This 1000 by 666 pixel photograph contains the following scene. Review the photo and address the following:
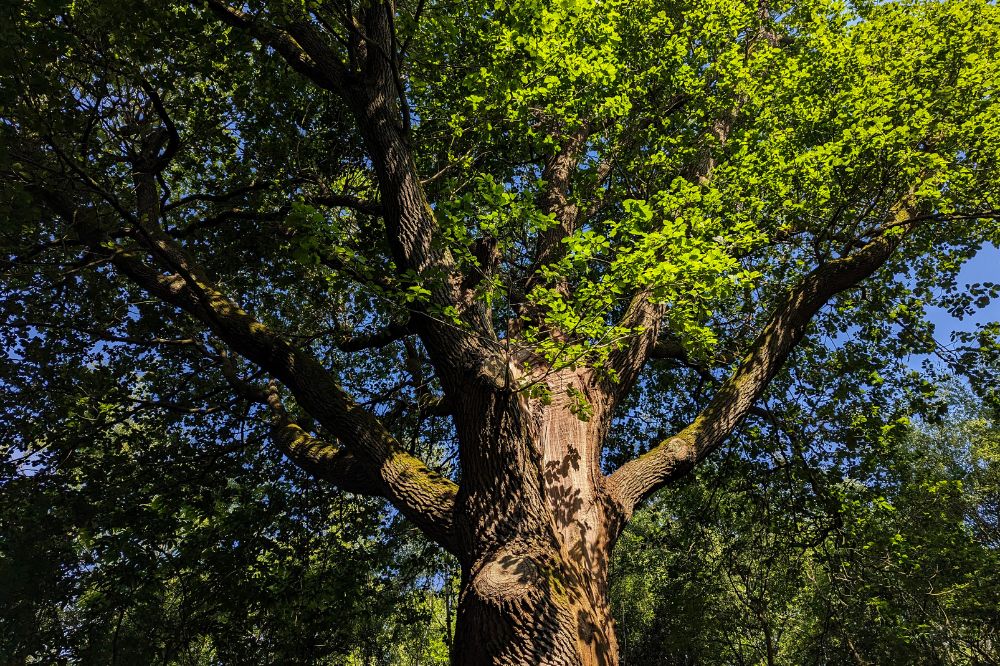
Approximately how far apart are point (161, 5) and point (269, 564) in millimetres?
6550

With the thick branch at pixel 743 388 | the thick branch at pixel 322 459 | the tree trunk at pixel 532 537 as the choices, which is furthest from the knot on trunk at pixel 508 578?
the thick branch at pixel 322 459

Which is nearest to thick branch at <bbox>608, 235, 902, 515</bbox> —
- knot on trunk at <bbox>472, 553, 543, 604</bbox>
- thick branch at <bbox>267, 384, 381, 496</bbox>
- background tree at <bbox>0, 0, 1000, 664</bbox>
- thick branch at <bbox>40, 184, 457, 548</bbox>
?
background tree at <bbox>0, 0, 1000, 664</bbox>

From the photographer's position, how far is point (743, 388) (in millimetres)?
5875

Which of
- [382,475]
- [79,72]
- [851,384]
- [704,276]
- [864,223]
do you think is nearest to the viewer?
[704,276]

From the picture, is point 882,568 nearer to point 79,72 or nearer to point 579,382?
point 579,382

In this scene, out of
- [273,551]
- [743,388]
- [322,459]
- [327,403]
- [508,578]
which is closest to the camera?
[508,578]

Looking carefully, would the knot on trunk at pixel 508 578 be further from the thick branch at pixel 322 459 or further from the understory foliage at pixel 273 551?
the understory foliage at pixel 273 551

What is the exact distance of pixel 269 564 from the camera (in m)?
7.35

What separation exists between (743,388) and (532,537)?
10.1 feet

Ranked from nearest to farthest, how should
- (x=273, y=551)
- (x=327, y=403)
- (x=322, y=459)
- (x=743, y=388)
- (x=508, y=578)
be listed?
(x=508, y=578)
(x=327, y=403)
(x=322, y=459)
(x=743, y=388)
(x=273, y=551)

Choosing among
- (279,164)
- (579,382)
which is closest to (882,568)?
(579,382)

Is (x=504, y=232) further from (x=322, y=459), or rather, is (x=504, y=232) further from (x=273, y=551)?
(x=273, y=551)

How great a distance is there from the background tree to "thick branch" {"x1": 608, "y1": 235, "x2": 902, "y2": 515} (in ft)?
0.11

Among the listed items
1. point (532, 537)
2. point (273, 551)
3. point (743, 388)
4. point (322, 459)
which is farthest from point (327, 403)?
point (743, 388)
